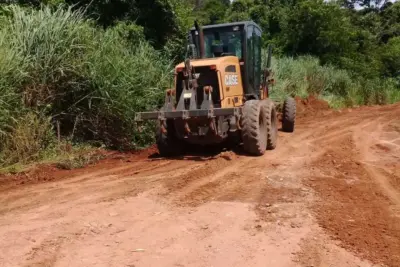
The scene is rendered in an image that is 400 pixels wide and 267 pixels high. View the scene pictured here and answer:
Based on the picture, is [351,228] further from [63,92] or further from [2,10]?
[2,10]

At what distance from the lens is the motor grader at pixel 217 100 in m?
8.17

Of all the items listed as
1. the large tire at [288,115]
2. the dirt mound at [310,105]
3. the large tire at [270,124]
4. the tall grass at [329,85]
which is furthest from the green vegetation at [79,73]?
the tall grass at [329,85]

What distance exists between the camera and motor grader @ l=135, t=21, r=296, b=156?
817 cm

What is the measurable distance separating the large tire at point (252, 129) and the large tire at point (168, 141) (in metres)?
1.33

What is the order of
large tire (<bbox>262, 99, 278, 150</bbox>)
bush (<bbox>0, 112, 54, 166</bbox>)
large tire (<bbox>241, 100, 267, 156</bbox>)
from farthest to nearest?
1. large tire (<bbox>262, 99, 278, 150</bbox>)
2. large tire (<bbox>241, 100, 267, 156</bbox>)
3. bush (<bbox>0, 112, 54, 166</bbox>)

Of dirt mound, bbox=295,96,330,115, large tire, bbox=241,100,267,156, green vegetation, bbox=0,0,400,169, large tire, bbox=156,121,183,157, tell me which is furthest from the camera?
dirt mound, bbox=295,96,330,115

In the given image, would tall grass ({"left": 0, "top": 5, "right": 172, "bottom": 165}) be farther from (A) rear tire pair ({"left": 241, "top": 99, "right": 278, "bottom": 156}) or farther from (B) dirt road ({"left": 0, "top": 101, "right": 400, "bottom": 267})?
(A) rear tire pair ({"left": 241, "top": 99, "right": 278, "bottom": 156})

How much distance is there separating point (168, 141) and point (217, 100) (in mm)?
1127

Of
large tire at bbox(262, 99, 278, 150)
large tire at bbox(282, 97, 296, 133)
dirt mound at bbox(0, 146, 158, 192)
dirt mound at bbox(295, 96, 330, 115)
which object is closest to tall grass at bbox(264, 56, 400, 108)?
dirt mound at bbox(295, 96, 330, 115)

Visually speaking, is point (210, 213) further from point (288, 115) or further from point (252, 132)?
point (288, 115)

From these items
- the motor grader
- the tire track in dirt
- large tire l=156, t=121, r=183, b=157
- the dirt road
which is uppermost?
the motor grader

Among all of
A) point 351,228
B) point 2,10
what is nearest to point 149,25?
point 2,10

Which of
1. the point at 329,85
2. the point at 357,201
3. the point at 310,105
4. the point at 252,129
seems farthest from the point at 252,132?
the point at 329,85

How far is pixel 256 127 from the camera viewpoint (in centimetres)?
814
